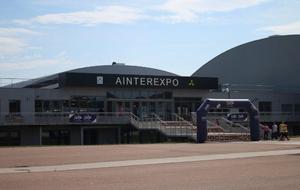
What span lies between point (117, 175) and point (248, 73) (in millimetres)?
66002

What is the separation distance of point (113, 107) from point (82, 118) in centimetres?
649

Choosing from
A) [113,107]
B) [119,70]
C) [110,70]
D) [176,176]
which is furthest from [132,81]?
[176,176]

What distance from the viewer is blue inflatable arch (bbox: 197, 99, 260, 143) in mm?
41531

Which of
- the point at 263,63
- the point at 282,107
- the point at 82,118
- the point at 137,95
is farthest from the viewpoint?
the point at 263,63

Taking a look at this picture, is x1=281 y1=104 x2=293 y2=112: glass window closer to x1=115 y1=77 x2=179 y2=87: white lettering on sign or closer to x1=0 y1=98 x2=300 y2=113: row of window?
x1=115 y1=77 x2=179 y2=87: white lettering on sign

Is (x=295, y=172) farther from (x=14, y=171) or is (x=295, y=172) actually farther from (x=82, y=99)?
(x=82, y=99)

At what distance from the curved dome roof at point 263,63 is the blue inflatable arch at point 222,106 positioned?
34.3 meters

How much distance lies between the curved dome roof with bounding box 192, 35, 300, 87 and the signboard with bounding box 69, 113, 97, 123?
3407cm

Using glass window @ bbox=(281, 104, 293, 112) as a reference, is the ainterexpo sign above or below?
above

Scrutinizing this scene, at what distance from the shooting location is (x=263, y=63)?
80438 mm

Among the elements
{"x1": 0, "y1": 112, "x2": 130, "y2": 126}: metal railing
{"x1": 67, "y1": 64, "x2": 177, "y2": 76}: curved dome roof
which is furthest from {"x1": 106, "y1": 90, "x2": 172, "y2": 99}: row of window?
{"x1": 67, "y1": 64, "x2": 177, "y2": 76}: curved dome roof

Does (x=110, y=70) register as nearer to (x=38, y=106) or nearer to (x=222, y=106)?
(x=38, y=106)

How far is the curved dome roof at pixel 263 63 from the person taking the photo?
7788 centimetres

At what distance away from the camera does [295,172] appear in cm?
1759
